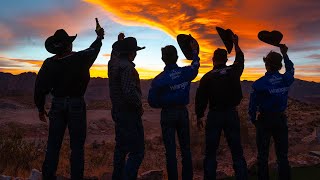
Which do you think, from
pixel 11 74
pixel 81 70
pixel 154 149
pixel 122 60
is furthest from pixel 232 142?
pixel 11 74

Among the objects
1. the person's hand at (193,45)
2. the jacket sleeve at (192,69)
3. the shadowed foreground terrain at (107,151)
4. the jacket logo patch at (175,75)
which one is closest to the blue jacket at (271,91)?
the jacket sleeve at (192,69)

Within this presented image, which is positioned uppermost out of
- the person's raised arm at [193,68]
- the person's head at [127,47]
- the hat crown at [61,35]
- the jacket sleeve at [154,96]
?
the hat crown at [61,35]

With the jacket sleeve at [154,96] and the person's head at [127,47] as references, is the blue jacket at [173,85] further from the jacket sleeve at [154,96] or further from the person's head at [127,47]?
the person's head at [127,47]

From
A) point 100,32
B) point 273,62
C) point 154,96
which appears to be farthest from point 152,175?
point 273,62

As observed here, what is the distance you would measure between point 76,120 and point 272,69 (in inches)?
120

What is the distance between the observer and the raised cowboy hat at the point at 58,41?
638 centimetres

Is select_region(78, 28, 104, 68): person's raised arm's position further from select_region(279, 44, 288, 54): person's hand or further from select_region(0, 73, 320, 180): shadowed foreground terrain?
select_region(279, 44, 288, 54): person's hand

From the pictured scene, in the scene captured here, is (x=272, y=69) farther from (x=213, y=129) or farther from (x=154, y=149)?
(x=154, y=149)

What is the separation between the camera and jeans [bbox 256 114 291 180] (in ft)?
21.5

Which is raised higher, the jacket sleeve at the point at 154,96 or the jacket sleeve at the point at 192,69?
the jacket sleeve at the point at 192,69

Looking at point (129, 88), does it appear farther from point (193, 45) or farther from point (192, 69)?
point (193, 45)

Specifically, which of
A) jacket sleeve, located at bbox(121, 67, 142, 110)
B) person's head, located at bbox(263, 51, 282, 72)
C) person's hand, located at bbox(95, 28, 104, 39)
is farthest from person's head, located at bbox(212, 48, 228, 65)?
person's hand, located at bbox(95, 28, 104, 39)

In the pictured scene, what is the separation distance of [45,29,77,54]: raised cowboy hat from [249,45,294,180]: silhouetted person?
2936 millimetres

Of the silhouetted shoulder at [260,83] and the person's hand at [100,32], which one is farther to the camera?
the person's hand at [100,32]
